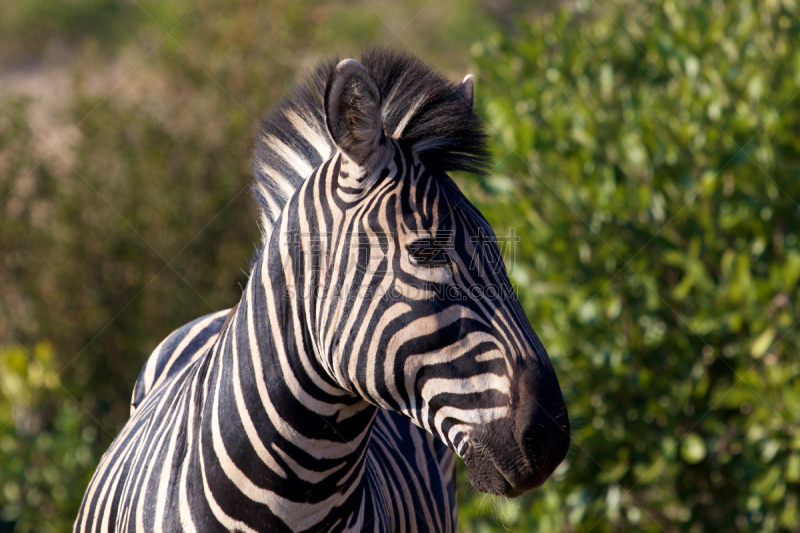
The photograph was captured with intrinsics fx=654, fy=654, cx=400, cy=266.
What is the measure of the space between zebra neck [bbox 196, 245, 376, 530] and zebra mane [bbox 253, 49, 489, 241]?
0.39 meters

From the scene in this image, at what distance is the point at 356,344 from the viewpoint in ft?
5.70

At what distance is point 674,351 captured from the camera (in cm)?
448

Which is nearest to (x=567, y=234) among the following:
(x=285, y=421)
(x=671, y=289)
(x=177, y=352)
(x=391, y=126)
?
(x=671, y=289)

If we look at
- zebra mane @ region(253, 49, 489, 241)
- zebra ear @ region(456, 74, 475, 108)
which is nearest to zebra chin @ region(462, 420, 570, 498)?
zebra mane @ region(253, 49, 489, 241)

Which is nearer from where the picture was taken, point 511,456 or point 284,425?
point 511,456

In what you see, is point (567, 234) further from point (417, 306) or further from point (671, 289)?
point (417, 306)

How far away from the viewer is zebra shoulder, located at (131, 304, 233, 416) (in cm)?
307

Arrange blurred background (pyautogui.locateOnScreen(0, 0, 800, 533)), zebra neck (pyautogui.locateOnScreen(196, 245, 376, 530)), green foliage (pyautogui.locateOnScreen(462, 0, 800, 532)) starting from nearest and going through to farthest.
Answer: zebra neck (pyautogui.locateOnScreen(196, 245, 376, 530)) < green foliage (pyautogui.locateOnScreen(462, 0, 800, 532)) < blurred background (pyautogui.locateOnScreen(0, 0, 800, 533))

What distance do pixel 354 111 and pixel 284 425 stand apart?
90cm

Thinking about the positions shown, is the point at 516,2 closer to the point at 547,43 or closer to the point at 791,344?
the point at 547,43

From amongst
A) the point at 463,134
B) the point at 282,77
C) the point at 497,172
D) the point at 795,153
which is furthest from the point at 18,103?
the point at 795,153

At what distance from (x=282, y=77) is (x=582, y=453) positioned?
533cm

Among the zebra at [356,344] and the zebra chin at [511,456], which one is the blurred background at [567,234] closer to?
the zebra at [356,344]

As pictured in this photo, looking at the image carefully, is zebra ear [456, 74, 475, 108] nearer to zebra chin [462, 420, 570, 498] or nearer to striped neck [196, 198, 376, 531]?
striped neck [196, 198, 376, 531]
